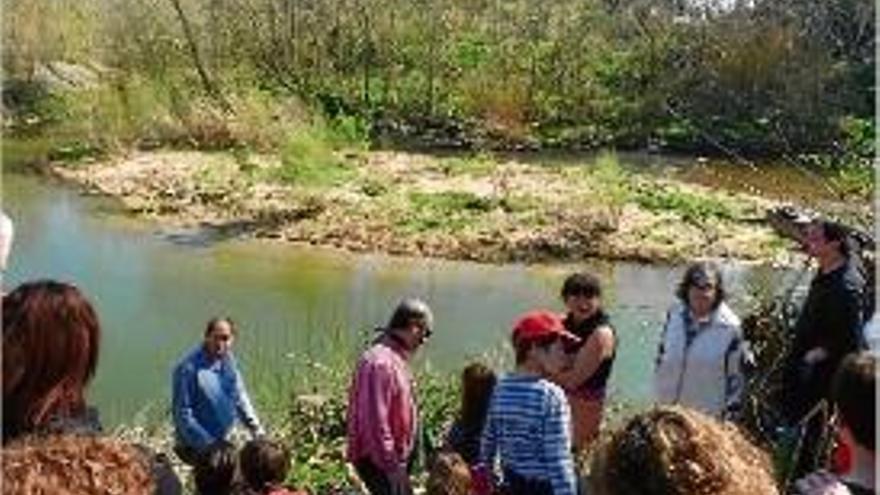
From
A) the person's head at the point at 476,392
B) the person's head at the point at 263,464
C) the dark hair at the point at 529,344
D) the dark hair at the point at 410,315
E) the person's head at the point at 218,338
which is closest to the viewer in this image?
the person's head at the point at 263,464

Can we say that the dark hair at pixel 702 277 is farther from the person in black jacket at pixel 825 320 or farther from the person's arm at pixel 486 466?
the person's arm at pixel 486 466

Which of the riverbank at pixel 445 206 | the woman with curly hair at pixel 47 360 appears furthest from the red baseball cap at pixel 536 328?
the riverbank at pixel 445 206

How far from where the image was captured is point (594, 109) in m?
30.0

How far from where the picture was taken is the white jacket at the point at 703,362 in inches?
228

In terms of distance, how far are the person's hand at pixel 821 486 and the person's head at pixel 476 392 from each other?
263 cm

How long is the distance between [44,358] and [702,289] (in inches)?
123

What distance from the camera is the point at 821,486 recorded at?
9.61 ft

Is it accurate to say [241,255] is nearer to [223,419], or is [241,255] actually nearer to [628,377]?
[628,377]

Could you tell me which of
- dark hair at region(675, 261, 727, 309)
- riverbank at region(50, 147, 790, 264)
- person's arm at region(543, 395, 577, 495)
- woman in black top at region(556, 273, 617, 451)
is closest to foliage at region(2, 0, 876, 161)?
riverbank at region(50, 147, 790, 264)

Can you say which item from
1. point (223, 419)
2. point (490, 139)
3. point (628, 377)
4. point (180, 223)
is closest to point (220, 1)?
point (490, 139)

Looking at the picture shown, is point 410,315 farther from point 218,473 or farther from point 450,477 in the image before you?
point 218,473

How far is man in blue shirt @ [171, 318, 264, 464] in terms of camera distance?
6.29 m

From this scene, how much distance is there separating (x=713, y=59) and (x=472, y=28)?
186 inches

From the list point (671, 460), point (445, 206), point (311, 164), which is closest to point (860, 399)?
point (671, 460)
